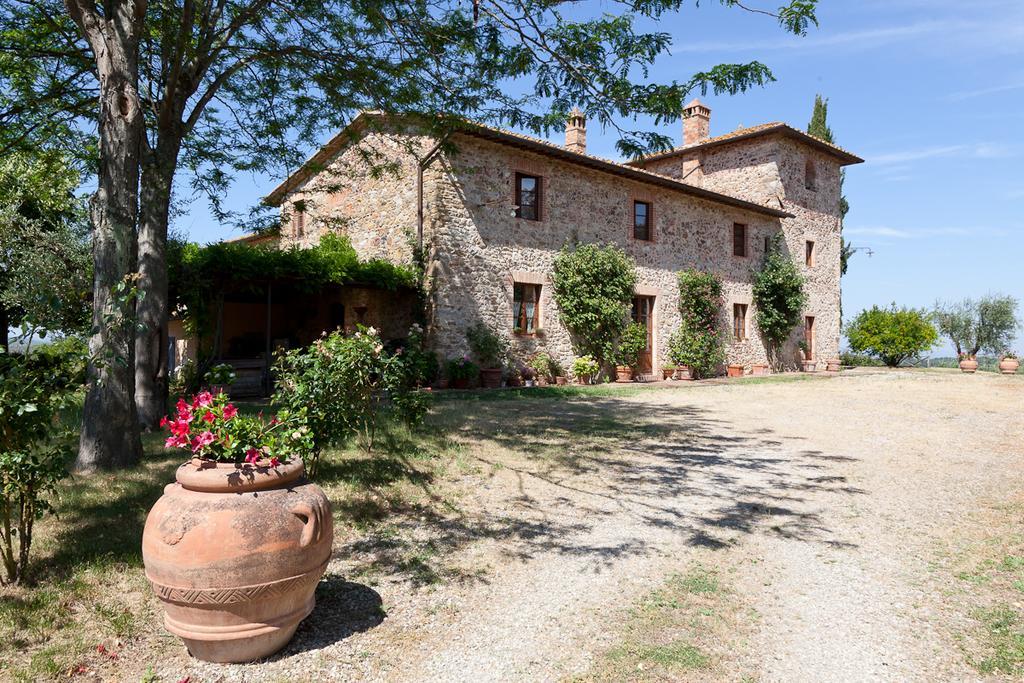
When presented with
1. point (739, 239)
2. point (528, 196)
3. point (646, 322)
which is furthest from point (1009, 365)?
point (528, 196)

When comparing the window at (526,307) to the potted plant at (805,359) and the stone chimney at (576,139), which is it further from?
the potted plant at (805,359)

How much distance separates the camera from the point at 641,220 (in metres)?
16.4

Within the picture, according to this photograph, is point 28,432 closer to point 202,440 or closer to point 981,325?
point 202,440

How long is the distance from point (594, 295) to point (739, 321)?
7.00 metres

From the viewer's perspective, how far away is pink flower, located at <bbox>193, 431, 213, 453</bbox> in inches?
110

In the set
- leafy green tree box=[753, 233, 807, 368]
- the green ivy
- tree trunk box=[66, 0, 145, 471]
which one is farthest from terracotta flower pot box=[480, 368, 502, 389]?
leafy green tree box=[753, 233, 807, 368]

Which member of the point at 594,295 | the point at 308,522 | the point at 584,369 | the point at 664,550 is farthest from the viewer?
the point at 594,295

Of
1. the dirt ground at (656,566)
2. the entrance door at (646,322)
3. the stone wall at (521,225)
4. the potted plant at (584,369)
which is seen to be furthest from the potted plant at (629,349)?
the dirt ground at (656,566)

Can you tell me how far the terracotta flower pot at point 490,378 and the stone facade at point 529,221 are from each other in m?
0.69

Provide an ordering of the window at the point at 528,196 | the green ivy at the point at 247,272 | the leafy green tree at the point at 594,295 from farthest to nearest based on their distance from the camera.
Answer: the leafy green tree at the point at 594,295 → the window at the point at 528,196 → the green ivy at the point at 247,272

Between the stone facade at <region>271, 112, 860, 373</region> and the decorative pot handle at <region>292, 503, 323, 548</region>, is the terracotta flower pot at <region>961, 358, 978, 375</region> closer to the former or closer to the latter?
the stone facade at <region>271, 112, 860, 373</region>

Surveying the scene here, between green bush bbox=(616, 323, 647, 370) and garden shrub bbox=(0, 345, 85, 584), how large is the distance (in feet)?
42.7

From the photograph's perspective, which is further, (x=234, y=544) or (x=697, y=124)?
(x=697, y=124)

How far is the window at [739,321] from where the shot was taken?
1884cm
